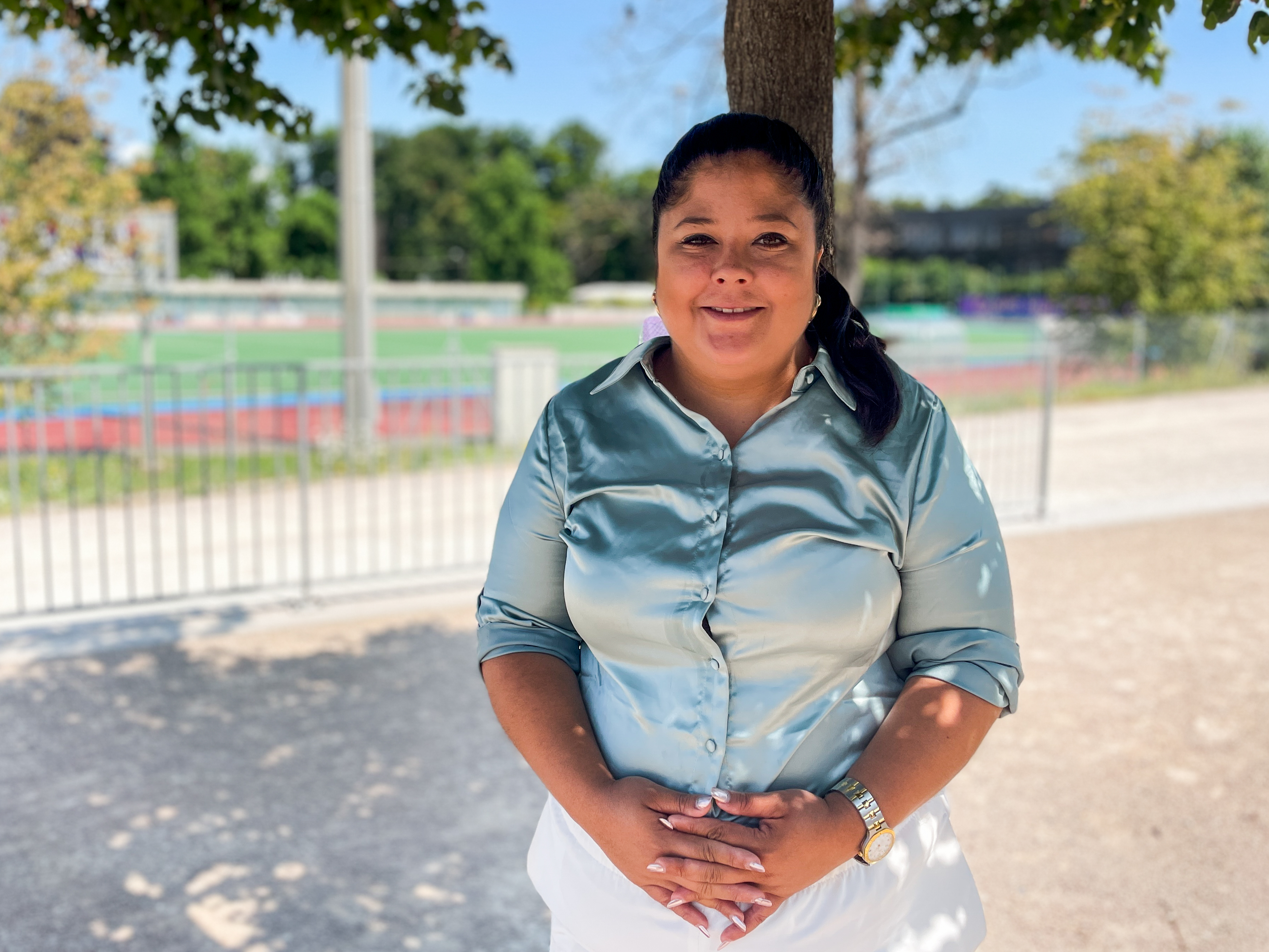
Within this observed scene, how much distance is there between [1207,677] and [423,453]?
990cm

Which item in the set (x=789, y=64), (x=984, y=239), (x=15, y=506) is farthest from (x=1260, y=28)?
(x=984, y=239)

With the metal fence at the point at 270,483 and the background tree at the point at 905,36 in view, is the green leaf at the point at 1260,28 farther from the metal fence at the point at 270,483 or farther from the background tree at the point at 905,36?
the metal fence at the point at 270,483

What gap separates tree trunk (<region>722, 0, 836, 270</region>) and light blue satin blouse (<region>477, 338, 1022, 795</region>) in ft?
3.23

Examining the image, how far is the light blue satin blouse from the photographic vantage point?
173cm

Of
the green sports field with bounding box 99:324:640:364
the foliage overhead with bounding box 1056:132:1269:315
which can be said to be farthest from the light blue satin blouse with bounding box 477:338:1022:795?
the green sports field with bounding box 99:324:640:364

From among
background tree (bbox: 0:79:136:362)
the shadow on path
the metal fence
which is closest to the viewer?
the shadow on path

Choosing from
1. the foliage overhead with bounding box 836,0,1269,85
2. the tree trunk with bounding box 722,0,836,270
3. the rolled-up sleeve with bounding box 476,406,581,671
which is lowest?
the rolled-up sleeve with bounding box 476,406,581,671

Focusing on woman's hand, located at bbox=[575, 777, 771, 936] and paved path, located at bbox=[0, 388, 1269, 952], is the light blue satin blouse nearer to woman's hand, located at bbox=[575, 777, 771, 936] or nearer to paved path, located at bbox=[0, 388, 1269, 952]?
woman's hand, located at bbox=[575, 777, 771, 936]

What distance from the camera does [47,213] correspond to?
12375 millimetres

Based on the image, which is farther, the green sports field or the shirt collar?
the green sports field

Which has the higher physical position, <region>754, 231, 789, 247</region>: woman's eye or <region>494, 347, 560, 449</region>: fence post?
<region>754, 231, 789, 247</region>: woman's eye

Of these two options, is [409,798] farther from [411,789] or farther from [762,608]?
[762,608]

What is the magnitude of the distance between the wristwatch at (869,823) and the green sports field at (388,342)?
24.9 m

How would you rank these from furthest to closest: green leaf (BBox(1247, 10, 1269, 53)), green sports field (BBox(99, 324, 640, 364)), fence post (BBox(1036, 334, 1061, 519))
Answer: green sports field (BBox(99, 324, 640, 364)) → fence post (BBox(1036, 334, 1061, 519)) → green leaf (BBox(1247, 10, 1269, 53))
